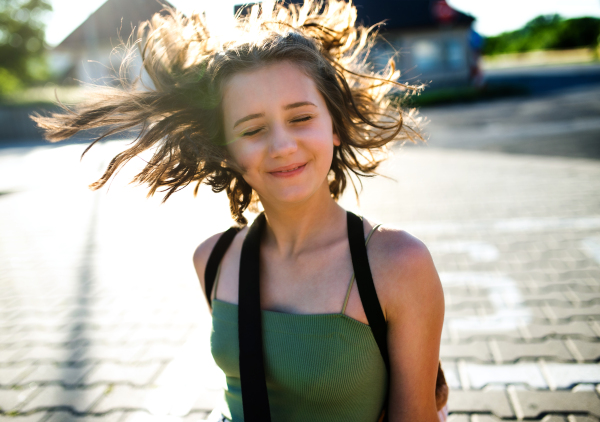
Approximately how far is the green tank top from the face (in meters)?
0.43

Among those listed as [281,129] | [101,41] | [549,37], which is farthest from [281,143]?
[549,37]

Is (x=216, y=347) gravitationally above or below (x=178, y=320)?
above

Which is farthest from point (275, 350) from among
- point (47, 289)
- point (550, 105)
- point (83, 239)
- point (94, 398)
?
point (550, 105)

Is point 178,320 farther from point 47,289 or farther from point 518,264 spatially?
point 518,264

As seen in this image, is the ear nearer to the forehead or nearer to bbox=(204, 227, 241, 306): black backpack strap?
the forehead

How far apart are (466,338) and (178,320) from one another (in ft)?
7.43

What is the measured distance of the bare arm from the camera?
150 centimetres

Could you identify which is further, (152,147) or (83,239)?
(83,239)

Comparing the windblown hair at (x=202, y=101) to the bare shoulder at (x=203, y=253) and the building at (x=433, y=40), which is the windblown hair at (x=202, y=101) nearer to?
the bare shoulder at (x=203, y=253)

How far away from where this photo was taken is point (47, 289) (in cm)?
461

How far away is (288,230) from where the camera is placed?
6.09ft

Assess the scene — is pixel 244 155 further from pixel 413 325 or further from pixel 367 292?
pixel 413 325

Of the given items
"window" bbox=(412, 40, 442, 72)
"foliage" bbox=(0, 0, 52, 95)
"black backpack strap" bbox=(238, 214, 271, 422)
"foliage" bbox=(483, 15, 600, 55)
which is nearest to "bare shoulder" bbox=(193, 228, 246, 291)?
"black backpack strap" bbox=(238, 214, 271, 422)

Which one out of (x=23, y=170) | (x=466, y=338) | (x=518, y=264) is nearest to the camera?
(x=466, y=338)
